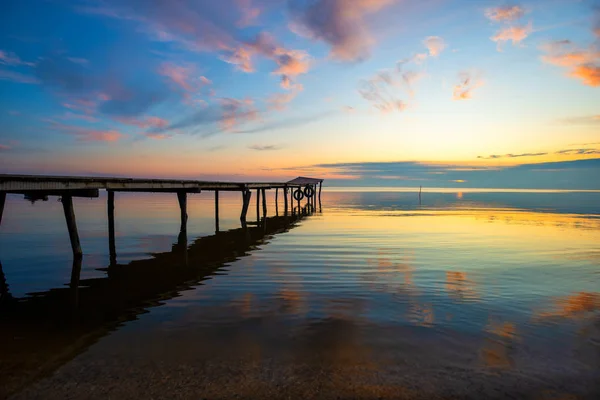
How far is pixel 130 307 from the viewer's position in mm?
9250

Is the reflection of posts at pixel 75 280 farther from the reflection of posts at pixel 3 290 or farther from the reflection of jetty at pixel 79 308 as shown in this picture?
the reflection of posts at pixel 3 290

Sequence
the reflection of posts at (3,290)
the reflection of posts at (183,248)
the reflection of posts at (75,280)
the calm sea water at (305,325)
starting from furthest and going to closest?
1. the reflection of posts at (183,248)
2. the reflection of posts at (3,290)
3. the reflection of posts at (75,280)
4. the calm sea water at (305,325)

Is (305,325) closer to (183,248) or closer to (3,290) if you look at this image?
(3,290)

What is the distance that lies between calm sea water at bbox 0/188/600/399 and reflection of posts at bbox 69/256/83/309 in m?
0.12

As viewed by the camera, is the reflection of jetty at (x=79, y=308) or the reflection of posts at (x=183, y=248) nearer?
the reflection of jetty at (x=79, y=308)

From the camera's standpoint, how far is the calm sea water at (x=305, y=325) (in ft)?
17.5

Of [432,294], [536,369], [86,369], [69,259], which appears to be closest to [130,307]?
[86,369]

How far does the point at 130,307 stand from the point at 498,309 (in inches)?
339

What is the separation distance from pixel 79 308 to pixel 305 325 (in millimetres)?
5596

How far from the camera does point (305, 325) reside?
7.77 metres

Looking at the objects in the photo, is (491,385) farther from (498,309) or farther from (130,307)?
(130,307)

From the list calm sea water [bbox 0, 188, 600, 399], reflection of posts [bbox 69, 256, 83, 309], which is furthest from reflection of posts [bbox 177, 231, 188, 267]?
reflection of posts [bbox 69, 256, 83, 309]

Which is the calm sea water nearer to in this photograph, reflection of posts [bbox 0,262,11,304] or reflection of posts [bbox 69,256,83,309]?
reflection of posts [bbox 69,256,83,309]

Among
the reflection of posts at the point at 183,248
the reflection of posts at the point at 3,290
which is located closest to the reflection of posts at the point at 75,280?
the reflection of posts at the point at 3,290
